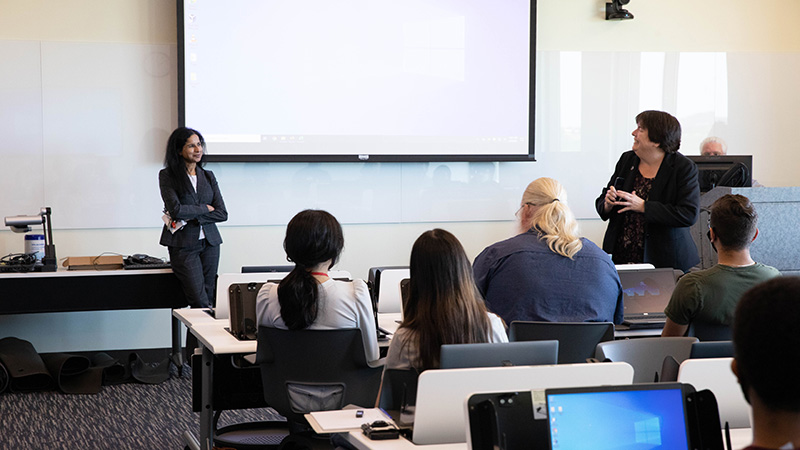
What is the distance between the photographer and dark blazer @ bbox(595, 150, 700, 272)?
4.79 metres

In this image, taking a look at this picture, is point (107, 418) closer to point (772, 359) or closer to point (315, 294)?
point (315, 294)

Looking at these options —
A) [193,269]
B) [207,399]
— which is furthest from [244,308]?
[193,269]

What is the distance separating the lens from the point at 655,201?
4867mm

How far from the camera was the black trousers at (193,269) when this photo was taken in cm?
558

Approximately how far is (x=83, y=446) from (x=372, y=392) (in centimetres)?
192

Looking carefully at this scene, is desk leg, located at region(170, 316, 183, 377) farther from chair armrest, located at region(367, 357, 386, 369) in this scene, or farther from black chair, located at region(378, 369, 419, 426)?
black chair, located at region(378, 369, 419, 426)

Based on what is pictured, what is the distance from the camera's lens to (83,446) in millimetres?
4273

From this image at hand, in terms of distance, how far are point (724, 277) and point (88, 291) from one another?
13.1 ft

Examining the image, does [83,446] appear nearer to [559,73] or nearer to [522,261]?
[522,261]

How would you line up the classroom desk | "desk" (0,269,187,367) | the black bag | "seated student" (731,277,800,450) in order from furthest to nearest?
"desk" (0,269,187,367) → the black bag → the classroom desk → "seated student" (731,277,800,450)

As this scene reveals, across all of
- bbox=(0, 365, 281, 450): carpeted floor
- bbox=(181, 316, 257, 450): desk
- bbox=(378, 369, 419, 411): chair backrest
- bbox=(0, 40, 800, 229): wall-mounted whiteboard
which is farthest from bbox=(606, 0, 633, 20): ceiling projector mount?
bbox=(378, 369, 419, 411): chair backrest

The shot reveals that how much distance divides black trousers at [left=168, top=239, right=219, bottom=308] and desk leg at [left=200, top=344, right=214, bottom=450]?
6.29 ft

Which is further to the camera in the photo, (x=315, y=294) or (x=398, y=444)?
(x=315, y=294)

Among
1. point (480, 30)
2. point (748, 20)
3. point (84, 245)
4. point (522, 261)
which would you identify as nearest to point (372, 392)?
point (522, 261)
